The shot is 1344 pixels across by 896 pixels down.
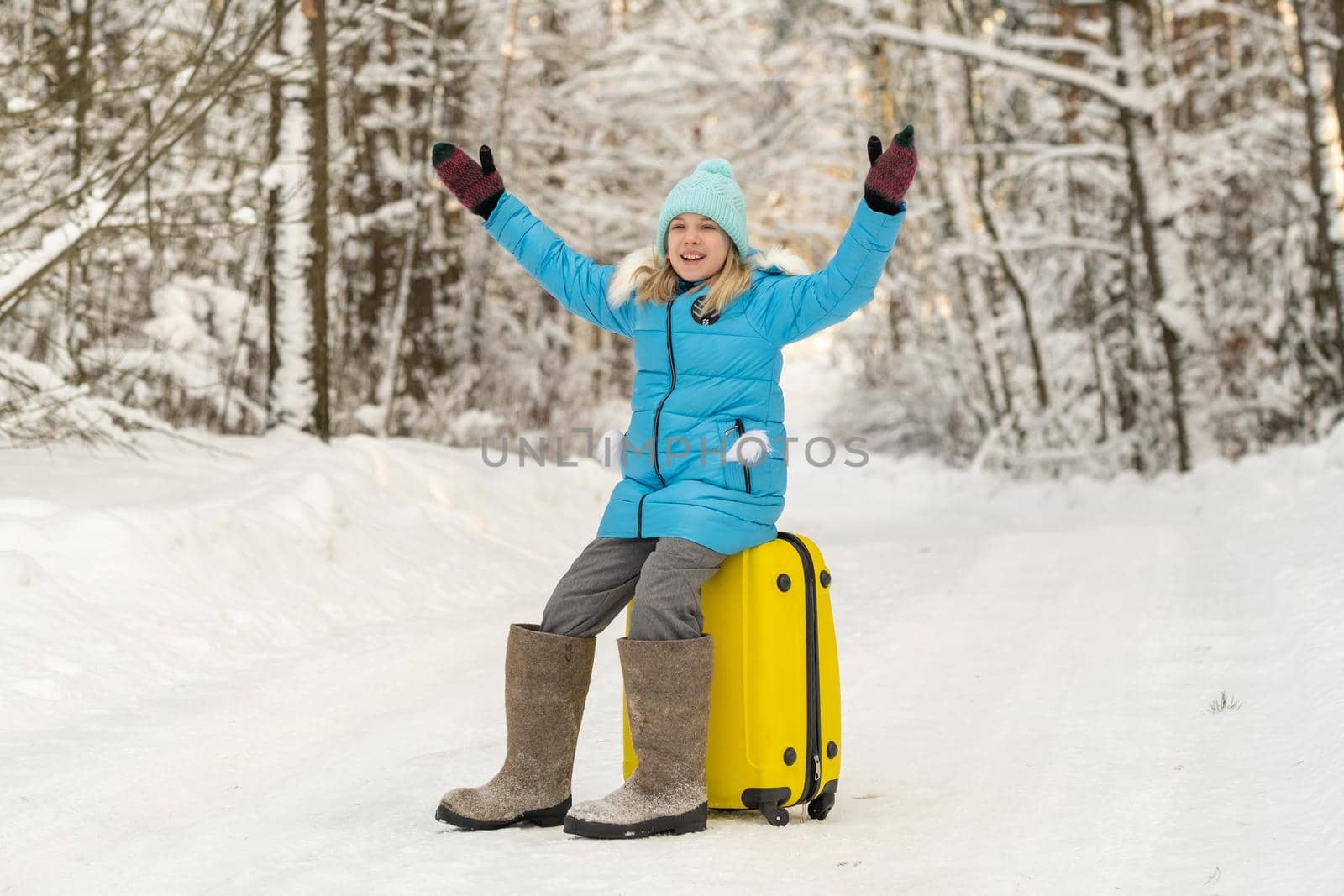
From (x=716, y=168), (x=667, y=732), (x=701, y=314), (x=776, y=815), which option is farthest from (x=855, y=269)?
(x=776, y=815)

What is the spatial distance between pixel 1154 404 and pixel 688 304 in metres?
12.6

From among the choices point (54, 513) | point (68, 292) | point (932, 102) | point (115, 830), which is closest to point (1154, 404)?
point (932, 102)

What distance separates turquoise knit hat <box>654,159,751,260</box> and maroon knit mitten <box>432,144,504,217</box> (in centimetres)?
50

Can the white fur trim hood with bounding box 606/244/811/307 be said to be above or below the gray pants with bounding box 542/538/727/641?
above

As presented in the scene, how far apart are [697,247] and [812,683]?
1.16m

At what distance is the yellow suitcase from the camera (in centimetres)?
335

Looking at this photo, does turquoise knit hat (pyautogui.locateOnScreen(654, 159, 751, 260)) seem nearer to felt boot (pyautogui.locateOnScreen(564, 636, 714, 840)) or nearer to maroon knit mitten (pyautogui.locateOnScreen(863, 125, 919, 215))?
maroon knit mitten (pyautogui.locateOnScreen(863, 125, 919, 215))

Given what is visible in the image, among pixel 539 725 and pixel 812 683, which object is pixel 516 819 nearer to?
pixel 539 725

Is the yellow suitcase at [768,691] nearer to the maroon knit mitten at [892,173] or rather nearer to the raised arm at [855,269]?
the raised arm at [855,269]

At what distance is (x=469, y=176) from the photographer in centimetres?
369

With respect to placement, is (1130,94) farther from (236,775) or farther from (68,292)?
(236,775)

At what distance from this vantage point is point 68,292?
8383mm

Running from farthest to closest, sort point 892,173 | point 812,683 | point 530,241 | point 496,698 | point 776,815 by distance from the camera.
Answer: point 496,698
point 530,241
point 812,683
point 776,815
point 892,173

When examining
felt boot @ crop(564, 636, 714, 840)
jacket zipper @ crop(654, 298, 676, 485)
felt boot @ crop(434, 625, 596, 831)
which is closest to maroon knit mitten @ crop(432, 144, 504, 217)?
jacket zipper @ crop(654, 298, 676, 485)
